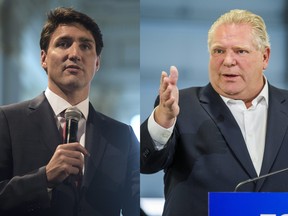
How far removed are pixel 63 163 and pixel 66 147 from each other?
12cm

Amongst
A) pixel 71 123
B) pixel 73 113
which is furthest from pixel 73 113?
pixel 71 123

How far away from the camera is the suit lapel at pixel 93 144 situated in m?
4.48

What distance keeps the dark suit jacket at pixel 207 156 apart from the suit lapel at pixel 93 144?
0.36 m

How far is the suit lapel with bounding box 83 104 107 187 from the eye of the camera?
4.48m

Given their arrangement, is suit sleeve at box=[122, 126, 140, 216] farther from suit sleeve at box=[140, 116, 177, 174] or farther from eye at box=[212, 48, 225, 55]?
eye at box=[212, 48, 225, 55]

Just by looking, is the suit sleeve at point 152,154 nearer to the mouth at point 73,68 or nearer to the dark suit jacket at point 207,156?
the dark suit jacket at point 207,156

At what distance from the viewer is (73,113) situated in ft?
14.7

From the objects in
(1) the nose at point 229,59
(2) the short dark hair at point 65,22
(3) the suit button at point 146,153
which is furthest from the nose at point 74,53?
(1) the nose at point 229,59

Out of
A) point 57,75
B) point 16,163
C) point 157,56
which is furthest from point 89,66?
point 16,163

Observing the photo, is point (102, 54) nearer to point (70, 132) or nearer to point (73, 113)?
point (73, 113)

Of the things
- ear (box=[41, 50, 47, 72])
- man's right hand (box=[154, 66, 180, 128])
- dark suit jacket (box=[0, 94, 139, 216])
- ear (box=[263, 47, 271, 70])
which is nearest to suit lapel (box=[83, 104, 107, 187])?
dark suit jacket (box=[0, 94, 139, 216])

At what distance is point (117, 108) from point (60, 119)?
0.45 metres

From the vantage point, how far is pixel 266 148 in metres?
4.56

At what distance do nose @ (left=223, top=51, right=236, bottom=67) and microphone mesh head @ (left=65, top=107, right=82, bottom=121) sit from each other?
1.19 m
